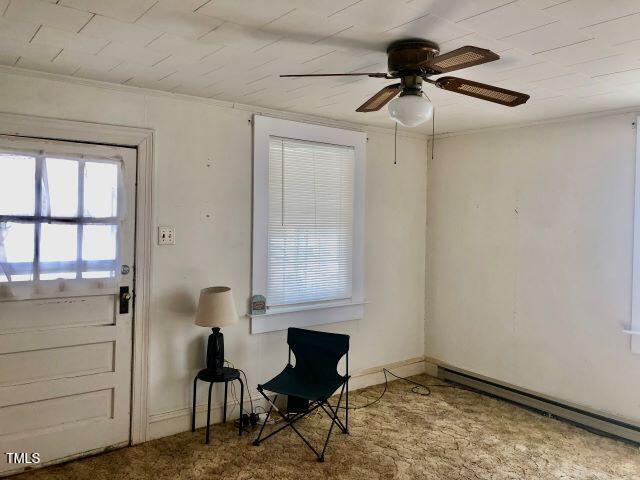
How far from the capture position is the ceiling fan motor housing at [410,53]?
209 centimetres

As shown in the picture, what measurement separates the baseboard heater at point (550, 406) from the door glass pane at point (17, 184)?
143 inches

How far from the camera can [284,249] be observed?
3689 millimetres

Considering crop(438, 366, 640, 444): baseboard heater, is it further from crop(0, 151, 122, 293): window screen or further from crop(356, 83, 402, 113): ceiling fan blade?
crop(0, 151, 122, 293): window screen

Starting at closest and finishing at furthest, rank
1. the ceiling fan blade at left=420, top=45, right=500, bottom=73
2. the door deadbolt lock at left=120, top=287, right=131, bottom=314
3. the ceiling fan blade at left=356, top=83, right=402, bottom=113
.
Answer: the ceiling fan blade at left=420, top=45, right=500, bottom=73 < the ceiling fan blade at left=356, top=83, right=402, bottom=113 < the door deadbolt lock at left=120, top=287, right=131, bottom=314

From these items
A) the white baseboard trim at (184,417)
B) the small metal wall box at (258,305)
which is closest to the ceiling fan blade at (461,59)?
the small metal wall box at (258,305)

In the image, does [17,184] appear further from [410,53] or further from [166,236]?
[410,53]

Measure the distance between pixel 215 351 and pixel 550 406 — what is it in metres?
2.59

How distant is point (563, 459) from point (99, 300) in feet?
10.1

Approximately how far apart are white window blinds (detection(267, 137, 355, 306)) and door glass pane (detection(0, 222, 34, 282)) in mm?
1551

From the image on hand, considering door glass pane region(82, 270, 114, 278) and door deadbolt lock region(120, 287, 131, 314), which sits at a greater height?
door glass pane region(82, 270, 114, 278)

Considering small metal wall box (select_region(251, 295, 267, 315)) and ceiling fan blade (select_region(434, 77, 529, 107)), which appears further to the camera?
small metal wall box (select_region(251, 295, 267, 315))

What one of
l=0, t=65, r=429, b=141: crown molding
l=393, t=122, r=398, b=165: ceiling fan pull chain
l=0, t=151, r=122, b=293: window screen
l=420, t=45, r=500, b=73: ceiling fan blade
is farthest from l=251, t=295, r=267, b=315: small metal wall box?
l=420, t=45, r=500, b=73: ceiling fan blade

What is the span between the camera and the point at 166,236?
3.17m

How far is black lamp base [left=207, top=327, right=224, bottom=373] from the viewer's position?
317cm
